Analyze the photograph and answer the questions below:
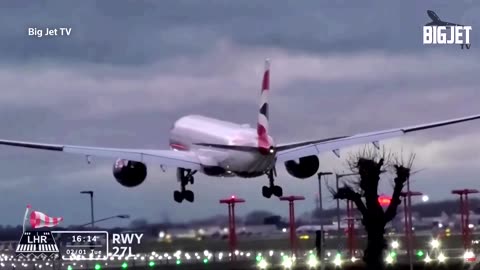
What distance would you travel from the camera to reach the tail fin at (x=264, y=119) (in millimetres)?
104875

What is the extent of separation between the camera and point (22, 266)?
116812mm

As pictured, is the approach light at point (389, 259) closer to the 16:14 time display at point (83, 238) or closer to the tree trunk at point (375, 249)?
the tree trunk at point (375, 249)

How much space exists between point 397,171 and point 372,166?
2.05 meters

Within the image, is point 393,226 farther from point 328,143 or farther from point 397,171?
point 397,171

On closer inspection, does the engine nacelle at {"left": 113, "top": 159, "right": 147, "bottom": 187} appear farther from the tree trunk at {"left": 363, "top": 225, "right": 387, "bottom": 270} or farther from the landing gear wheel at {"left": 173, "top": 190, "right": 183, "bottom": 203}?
the tree trunk at {"left": 363, "top": 225, "right": 387, "bottom": 270}

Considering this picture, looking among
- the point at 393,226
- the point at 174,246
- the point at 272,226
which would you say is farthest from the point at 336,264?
the point at 393,226

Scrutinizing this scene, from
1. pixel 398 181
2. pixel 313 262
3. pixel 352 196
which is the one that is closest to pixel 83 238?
pixel 313 262

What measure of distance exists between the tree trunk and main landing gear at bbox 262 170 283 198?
15886 millimetres

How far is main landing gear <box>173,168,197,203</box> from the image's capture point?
109000mm

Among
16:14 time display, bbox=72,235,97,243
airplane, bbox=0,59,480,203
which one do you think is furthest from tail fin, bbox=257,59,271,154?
16:14 time display, bbox=72,235,97,243

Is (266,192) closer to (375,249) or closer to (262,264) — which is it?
(262,264)

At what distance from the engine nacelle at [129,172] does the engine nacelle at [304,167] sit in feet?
43.7

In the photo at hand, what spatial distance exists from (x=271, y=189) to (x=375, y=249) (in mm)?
18858

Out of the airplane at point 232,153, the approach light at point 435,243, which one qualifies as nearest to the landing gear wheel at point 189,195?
the airplane at point 232,153
